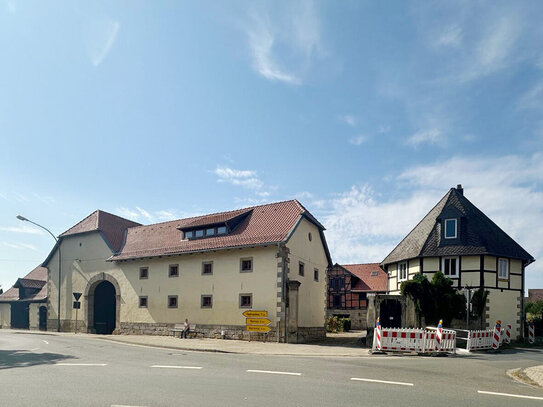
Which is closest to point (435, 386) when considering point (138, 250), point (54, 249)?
point (138, 250)

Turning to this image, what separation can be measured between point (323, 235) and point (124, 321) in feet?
49.0

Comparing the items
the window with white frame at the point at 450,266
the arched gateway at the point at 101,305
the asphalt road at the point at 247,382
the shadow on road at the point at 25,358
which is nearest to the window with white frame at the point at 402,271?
the window with white frame at the point at 450,266

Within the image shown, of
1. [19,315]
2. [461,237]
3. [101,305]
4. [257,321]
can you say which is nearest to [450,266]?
[461,237]

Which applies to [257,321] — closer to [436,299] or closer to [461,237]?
[436,299]

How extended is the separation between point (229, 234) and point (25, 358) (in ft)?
49.0

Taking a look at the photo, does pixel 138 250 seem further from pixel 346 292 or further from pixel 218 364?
pixel 346 292

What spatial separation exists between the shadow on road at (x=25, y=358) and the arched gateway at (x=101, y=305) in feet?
56.6

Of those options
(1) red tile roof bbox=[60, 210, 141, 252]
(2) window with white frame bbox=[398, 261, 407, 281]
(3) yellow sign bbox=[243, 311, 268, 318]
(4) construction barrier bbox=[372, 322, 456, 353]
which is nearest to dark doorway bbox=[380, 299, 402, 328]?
(4) construction barrier bbox=[372, 322, 456, 353]

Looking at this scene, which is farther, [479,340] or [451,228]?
[451,228]

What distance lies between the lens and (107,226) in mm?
36188

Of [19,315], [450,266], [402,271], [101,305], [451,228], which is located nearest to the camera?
[450,266]

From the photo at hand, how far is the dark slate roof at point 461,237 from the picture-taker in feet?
91.3

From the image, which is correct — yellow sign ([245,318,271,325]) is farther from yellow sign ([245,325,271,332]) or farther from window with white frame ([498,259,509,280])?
window with white frame ([498,259,509,280])

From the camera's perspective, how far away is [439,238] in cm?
2917
